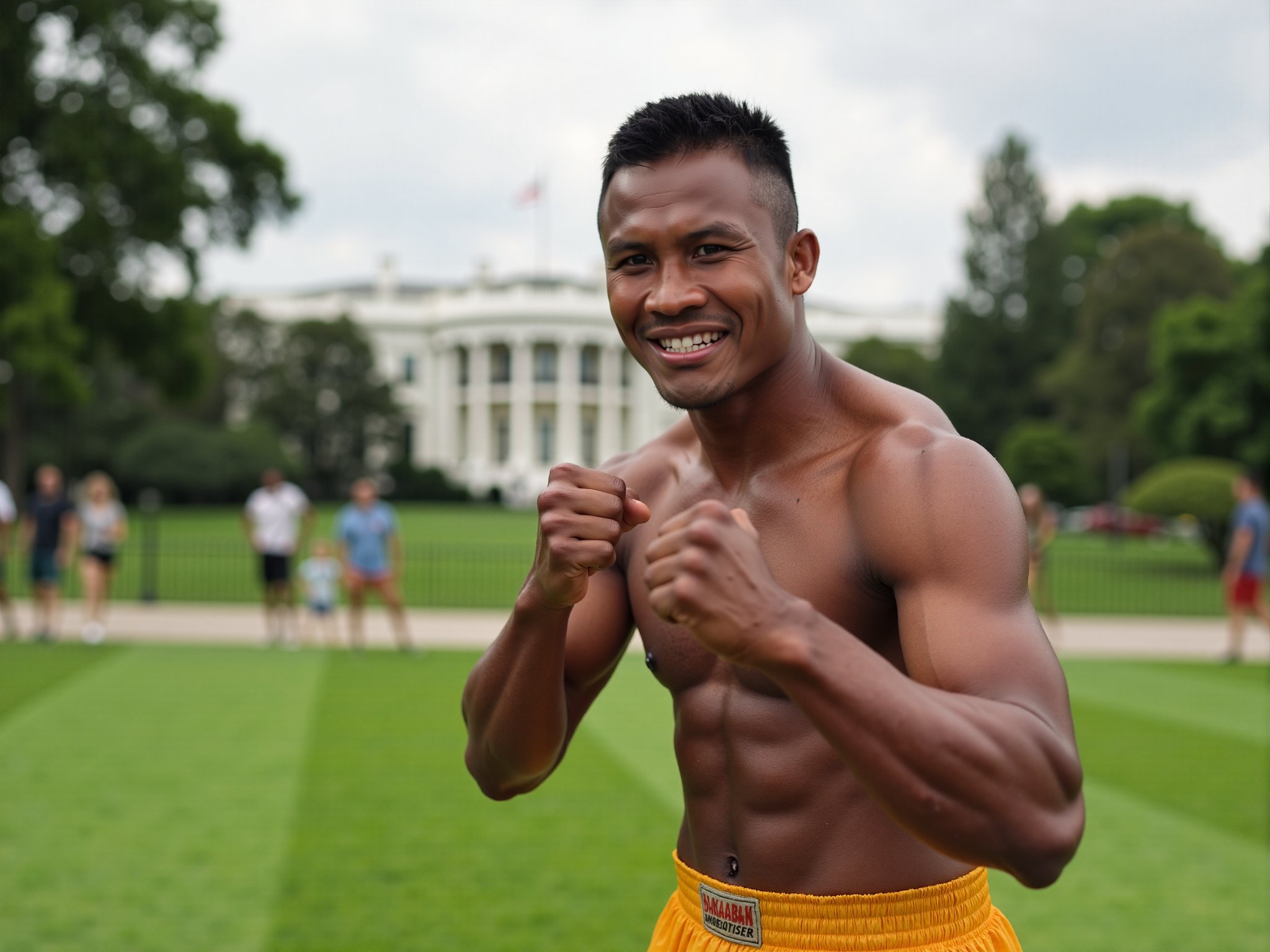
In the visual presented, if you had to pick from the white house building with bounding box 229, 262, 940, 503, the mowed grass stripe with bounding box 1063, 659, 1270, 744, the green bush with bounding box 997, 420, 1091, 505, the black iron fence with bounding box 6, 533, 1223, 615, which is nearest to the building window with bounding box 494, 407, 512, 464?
the white house building with bounding box 229, 262, 940, 503

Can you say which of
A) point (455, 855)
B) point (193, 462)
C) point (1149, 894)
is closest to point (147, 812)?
point (455, 855)

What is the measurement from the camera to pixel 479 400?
81.3 meters

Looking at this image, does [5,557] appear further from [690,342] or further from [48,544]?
[690,342]

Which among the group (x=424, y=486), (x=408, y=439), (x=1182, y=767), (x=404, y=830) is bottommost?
(x=424, y=486)

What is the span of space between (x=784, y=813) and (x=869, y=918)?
0.64 ft

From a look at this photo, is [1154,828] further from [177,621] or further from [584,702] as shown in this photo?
[177,621]

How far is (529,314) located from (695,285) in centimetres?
7775

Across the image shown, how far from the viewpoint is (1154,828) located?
6.44 meters

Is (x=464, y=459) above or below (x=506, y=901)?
below

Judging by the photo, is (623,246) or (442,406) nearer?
(623,246)

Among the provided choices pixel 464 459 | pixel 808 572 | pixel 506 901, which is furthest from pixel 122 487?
pixel 808 572

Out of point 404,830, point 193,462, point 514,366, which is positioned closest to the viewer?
point 404,830

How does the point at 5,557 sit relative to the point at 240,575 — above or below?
above

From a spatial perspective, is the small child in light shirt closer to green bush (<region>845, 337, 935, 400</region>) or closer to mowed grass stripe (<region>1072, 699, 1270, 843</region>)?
mowed grass stripe (<region>1072, 699, 1270, 843</region>)
